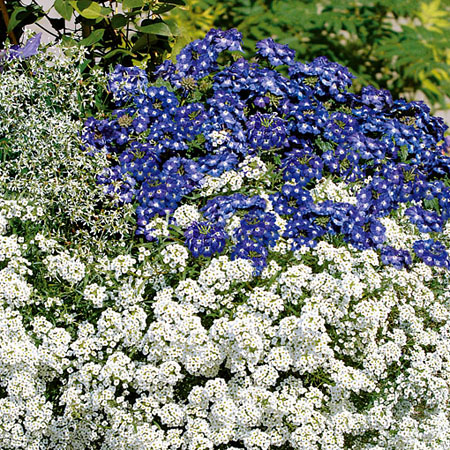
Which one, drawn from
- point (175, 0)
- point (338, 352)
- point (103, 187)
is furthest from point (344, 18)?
point (338, 352)

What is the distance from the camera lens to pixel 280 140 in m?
4.09

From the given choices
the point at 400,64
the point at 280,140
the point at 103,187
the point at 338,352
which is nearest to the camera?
the point at 338,352

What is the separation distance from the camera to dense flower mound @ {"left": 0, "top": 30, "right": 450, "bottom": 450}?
2.97 meters

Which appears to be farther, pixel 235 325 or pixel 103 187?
pixel 103 187

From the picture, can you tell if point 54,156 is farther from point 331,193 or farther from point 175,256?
point 331,193

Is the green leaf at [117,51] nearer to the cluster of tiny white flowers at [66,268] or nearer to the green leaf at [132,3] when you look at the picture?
the green leaf at [132,3]

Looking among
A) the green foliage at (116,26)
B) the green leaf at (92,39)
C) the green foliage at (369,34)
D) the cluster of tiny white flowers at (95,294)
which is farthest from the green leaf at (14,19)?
the cluster of tiny white flowers at (95,294)

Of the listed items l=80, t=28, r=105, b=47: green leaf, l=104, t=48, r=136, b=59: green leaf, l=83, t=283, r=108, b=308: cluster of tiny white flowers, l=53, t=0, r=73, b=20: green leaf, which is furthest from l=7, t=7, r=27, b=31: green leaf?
l=83, t=283, r=108, b=308: cluster of tiny white flowers

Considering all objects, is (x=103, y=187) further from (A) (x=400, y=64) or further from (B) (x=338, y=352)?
(A) (x=400, y=64)

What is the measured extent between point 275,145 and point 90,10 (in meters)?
1.58

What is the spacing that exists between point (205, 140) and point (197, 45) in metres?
0.73

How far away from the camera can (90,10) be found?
4531 millimetres

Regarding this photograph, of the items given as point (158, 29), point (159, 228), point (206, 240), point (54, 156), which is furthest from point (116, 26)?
point (206, 240)

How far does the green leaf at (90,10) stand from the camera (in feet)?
14.8
